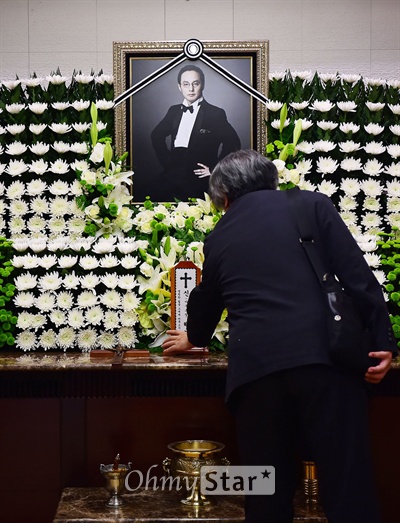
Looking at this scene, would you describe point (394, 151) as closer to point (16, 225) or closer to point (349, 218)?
point (349, 218)

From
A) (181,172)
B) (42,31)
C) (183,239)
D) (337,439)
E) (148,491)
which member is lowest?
(148,491)

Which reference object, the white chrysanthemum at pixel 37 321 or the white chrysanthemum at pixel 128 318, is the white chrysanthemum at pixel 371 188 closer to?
the white chrysanthemum at pixel 128 318

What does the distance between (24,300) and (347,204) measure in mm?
1798

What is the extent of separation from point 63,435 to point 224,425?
775mm

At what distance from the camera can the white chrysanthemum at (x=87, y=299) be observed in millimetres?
3547

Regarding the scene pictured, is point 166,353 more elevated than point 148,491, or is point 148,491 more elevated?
point 166,353

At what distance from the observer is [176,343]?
3.34m

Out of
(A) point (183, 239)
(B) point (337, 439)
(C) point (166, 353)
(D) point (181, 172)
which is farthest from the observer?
(D) point (181, 172)

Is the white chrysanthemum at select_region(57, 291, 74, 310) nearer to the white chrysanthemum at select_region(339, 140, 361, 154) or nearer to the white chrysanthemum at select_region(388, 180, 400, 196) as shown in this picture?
the white chrysanthemum at select_region(339, 140, 361, 154)

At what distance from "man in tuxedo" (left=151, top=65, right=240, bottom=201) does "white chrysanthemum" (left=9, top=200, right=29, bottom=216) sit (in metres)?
0.81

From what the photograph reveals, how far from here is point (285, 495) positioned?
2.48 metres

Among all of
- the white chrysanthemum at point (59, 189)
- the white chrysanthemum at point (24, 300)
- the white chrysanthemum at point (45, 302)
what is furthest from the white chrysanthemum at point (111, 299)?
the white chrysanthemum at point (59, 189)

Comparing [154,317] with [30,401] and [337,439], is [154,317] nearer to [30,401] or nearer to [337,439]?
[30,401]

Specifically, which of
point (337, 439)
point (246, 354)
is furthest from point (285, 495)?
point (246, 354)
